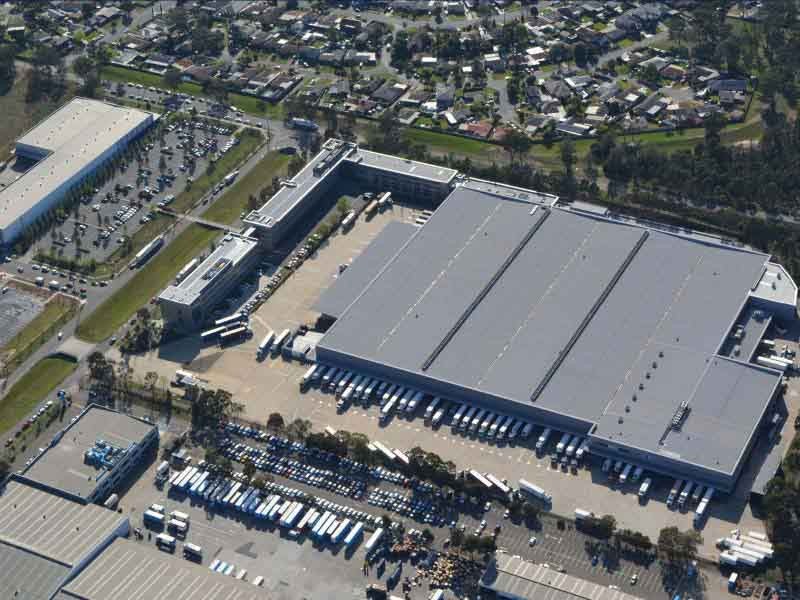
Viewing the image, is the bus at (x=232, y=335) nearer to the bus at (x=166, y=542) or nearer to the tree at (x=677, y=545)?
the bus at (x=166, y=542)

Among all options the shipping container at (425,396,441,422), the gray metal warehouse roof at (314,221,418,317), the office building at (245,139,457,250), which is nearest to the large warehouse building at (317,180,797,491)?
the gray metal warehouse roof at (314,221,418,317)

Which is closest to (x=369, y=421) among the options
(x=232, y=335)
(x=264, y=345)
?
(x=264, y=345)

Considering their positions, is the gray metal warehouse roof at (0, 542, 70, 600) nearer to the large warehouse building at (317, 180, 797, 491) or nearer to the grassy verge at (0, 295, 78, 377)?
the grassy verge at (0, 295, 78, 377)

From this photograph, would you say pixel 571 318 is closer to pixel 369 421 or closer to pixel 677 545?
pixel 369 421

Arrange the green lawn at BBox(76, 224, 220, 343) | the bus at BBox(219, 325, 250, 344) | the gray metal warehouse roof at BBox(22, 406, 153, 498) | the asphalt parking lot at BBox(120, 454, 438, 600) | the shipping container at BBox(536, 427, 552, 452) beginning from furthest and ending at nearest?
the green lawn at BBox(76, 224, 220, 343) → the bus at BBox(219, 325, 250, 344) → the shipping container at BBox(536, 427, 552, 452) → the gray metal warehouse roof at BBox(22, 406, 153, 498) → the asphalt parking lot at BBox(120, 454, 438, 600)

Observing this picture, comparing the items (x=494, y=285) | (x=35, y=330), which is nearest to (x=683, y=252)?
(x=494, y=285)

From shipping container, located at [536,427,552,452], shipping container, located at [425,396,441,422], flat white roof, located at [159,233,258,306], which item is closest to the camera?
shipping container, located at [536,427,552,452]
